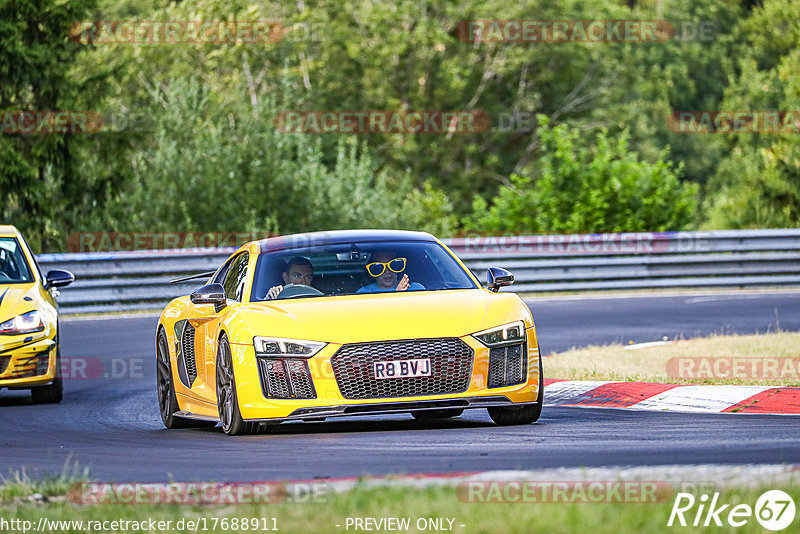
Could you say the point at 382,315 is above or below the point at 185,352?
above

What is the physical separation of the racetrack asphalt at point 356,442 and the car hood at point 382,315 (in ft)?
2.12

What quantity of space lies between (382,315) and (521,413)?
121 cm

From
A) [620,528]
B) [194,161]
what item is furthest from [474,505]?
[194,161]

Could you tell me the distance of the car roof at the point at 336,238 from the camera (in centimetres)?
1002

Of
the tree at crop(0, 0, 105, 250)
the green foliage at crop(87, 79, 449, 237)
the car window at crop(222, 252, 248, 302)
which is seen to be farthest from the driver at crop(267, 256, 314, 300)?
the tree at crop(0, 0, 105, 250)

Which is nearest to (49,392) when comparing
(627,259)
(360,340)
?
(360,340)

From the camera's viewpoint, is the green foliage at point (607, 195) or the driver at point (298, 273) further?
the green foliage at point (607, 195)

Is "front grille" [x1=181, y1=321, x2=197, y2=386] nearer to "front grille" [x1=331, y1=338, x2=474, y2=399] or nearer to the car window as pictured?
the car window

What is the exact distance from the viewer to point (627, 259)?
2419 centimetres

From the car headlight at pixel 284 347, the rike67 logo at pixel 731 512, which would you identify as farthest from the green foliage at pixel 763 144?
the rike67 logo at pixel 731 512

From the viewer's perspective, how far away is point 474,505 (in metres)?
5.30

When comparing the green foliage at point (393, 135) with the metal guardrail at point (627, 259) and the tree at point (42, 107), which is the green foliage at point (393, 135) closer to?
the tree at point (42, 107)

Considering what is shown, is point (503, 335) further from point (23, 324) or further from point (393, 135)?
point (393, 135)

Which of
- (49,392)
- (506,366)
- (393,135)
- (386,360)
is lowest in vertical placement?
(393,135)
